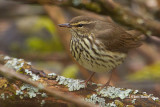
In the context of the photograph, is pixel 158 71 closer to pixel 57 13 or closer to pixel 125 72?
pixel 125 72

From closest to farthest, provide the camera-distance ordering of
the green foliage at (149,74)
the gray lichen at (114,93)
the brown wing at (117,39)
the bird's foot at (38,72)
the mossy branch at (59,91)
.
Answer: the mossy branch at (59,91) → the gray lichen at (114,93) → the bird's foot at (38,72) → the brown wing at (117,39) → the green foliage at (149,74)

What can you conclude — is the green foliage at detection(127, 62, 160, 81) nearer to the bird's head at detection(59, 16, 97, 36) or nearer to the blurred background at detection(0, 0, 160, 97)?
the blurred background at detection(0, 0, 160, 97)

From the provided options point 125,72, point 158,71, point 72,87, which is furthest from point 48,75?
point 125,72

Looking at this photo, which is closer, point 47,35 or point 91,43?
point 91,43

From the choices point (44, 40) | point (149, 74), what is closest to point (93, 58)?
point (149, 74)

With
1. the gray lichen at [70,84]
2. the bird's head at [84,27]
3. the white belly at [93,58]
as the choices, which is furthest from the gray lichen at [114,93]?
the bird's head at [84,27]

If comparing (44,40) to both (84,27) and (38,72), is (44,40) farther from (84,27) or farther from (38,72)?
(38,72)

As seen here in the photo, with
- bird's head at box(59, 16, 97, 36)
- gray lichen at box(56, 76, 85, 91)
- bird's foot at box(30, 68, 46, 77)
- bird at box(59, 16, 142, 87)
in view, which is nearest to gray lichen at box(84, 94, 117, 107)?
gray lichen at box(56, 76, 85, 91)

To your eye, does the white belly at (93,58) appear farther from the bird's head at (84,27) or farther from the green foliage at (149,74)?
the green foliage at (149,74)
